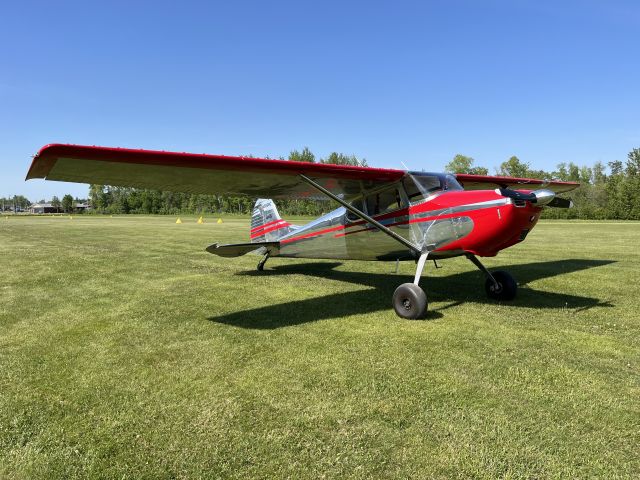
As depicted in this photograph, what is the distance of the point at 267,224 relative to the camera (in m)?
11.2

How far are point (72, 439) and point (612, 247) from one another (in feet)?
59.6

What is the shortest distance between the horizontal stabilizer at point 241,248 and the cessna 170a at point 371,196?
1531 millimetres

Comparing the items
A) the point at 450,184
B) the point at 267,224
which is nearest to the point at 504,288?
the point at 450,184

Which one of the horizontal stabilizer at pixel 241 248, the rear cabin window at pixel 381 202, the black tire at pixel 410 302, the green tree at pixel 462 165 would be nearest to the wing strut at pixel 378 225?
the rear cabin window at pixel 381 202

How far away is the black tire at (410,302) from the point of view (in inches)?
232

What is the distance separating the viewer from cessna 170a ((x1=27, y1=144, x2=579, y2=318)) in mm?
5359

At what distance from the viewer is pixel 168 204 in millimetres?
114438

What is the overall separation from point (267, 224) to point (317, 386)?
7.75 m

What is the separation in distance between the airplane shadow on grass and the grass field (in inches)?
2.6

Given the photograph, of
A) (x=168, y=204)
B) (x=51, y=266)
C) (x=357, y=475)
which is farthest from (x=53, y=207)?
(x=357, y=475)

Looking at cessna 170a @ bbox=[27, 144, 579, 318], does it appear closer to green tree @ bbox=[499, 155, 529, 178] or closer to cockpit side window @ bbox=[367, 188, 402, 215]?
cockpit side window @ bbox=[367, 188, 402, 215]

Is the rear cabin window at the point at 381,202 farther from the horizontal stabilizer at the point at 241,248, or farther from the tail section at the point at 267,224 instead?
the tail section at the point at 267,224

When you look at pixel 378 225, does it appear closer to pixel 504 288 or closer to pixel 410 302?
pixel 410 302

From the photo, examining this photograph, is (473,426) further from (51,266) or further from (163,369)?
(51,266)
